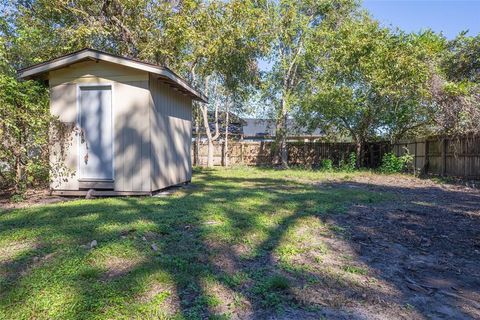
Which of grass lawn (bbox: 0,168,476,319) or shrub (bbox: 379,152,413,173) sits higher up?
shrub (bbox: 379,152,413,173)

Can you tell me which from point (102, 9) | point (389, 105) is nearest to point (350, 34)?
point (389, 105)

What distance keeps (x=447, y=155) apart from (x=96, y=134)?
37.7 feet

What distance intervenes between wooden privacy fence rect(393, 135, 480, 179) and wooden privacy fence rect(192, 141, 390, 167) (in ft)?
17.6

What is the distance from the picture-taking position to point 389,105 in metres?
15.0

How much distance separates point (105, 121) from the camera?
7.54m

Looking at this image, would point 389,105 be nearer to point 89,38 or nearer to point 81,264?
point 89,38

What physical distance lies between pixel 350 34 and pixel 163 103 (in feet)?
34.3

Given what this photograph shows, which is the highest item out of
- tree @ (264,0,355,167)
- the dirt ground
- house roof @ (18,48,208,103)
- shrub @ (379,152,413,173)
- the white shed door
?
tree @ (264,0,355,167)

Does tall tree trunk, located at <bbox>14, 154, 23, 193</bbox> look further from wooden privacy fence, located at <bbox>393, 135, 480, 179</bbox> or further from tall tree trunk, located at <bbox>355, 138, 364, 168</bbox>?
tall tree trunk, located at <bbox>355, 138, 364, 168</bbox>

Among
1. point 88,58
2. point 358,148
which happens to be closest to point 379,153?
point 358,148

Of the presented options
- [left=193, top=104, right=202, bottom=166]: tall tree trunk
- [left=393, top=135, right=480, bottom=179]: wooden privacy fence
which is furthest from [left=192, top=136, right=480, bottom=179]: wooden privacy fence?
[left=193, top=104, right=202, bottom=166]: tall tree trunk

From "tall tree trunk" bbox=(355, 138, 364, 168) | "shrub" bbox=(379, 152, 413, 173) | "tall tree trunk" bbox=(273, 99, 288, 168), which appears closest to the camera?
"shrub" bbox=(379, 152, 413, 173)

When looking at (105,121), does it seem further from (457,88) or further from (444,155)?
(444,155)

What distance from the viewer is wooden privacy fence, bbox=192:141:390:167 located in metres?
20.7
